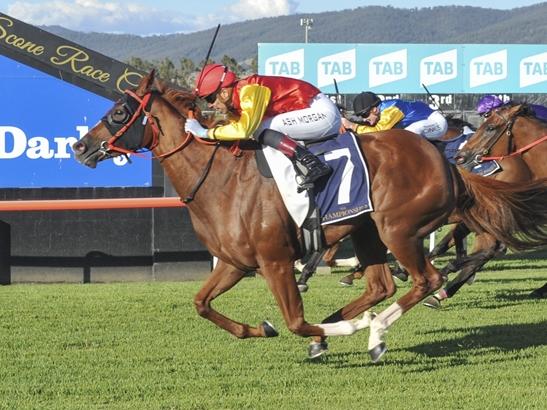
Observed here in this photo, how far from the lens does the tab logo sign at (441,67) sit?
33.3 meters

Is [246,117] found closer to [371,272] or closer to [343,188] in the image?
[343,188]

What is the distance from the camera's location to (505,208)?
730 cm

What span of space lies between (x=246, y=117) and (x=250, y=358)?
1.60 metres

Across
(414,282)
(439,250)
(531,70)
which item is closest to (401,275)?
(439,250)

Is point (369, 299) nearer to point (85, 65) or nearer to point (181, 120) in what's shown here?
point (181, 120)

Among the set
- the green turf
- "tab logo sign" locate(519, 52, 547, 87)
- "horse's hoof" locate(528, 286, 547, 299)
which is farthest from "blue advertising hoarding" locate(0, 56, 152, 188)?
"tab logo sign" locate(519, 52, 547, 87)

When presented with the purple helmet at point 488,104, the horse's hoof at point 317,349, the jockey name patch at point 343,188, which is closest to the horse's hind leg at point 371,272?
the horse's hoof at point 317,349

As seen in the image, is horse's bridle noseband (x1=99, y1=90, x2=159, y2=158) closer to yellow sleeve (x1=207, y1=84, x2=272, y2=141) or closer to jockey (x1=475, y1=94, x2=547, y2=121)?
yellow sleeve (x1=207, y1=84, x2=272, y2=141)

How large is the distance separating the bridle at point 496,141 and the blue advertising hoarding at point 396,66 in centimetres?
2331

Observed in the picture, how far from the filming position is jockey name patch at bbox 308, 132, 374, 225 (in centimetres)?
665

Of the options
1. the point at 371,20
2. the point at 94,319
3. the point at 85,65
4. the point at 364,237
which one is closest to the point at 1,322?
the point at 94,319

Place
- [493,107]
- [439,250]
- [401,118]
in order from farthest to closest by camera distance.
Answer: [439,250], [493,107], [401,118]

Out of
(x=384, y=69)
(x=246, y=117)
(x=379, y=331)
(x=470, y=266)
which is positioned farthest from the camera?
(x=384, y=69)

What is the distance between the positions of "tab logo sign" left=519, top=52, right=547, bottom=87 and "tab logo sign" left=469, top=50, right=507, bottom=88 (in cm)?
87
